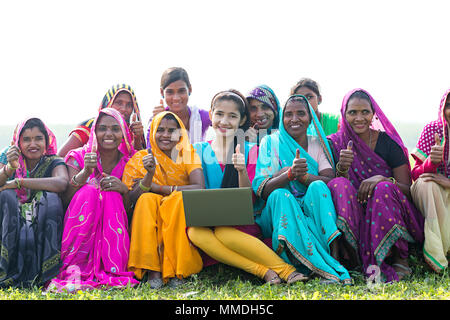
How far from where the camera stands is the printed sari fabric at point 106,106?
623 centimetres

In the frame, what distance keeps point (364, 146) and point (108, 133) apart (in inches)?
110

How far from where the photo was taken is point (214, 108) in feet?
18.5

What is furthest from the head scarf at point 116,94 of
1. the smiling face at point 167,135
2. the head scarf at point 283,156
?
the head scarf at point 283,156

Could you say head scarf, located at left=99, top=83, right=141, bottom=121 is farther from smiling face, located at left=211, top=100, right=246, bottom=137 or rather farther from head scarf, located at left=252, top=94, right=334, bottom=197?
head scarf, located at left=252, top=94, right=334, bottom=197

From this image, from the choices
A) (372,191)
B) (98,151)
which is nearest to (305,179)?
(372,191)

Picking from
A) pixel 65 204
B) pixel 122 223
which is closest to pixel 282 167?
pixel 122 223

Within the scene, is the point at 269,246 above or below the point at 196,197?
below

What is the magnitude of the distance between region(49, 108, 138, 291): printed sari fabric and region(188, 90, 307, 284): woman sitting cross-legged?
0.74 m

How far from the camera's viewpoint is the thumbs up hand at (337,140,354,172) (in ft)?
16.6

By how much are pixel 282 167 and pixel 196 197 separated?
1.15 metres

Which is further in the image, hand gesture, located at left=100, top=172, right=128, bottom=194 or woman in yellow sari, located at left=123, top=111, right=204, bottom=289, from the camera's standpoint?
hand gesture, located at left=100, top=172, right=128, bottom=194

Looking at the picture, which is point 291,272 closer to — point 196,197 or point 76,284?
point 196,197

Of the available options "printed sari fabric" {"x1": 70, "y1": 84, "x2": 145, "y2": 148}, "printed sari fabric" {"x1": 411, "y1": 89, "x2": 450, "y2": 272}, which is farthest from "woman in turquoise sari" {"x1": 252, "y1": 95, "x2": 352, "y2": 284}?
"printed sari fabric" {"x1": 70, "y1": 84, "x2": 145, "y2": 148}

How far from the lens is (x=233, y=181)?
17.4ft
